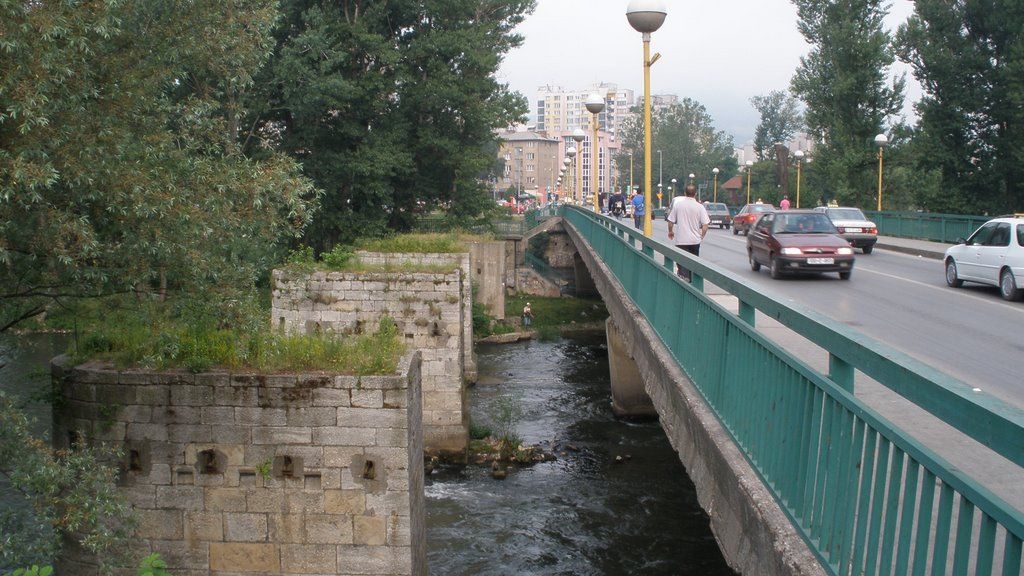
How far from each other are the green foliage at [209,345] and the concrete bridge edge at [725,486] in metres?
2.74

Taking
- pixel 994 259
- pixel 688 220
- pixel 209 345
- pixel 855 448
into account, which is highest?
pixel 688 220

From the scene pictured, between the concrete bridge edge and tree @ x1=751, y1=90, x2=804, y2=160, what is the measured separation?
11624 centimetres

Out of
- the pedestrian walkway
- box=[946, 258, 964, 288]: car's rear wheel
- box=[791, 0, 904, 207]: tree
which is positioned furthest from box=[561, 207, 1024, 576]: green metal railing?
box=[791, 0, 904, 207]: tree

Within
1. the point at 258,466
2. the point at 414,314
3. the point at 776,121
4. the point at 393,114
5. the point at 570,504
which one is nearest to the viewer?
the point at 258,466

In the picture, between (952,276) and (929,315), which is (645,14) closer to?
(929,315)

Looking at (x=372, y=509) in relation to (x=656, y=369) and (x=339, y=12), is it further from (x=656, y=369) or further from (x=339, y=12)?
(x=339, y=12)

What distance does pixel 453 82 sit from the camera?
3412 centimetres

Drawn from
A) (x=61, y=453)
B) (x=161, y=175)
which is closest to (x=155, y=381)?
(x=61, y=453)

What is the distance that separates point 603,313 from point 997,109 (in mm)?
18986

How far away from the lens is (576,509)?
1555cm

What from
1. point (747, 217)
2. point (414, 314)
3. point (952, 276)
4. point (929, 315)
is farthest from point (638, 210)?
point (929, 315)

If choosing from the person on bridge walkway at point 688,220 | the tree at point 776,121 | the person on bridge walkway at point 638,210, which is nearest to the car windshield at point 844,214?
the person on bridge walkway at point 638,210

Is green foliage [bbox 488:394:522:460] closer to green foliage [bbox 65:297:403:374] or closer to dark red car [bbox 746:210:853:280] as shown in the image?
dark red car [bbox 746:210:853:280]

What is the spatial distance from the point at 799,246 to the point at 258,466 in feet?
45.1
